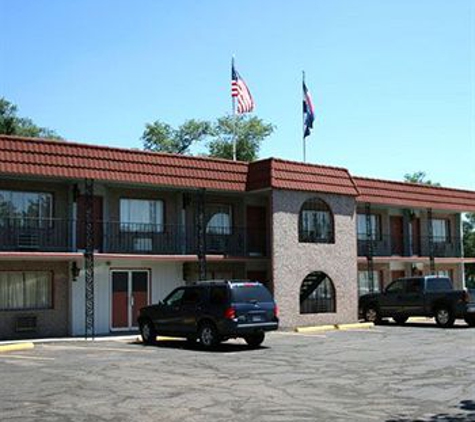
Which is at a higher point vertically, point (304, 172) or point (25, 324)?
point (304, 172)

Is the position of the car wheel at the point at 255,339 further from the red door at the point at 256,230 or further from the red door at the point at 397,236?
the red door at the point at 397,236

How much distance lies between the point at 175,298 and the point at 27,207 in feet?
21.4

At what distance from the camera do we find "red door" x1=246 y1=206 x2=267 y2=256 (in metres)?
29.6

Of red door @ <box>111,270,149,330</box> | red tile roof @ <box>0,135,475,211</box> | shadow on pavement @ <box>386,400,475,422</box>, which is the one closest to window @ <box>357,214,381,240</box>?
red tile roof @ <box>0,135,475,211</box>

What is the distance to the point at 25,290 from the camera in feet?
78.2

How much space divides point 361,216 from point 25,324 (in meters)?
17.7

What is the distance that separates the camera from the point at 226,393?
1177 cm

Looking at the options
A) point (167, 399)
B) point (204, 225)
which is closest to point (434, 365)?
point (167, 399)

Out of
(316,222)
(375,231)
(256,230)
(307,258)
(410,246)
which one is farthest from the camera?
(410,246)

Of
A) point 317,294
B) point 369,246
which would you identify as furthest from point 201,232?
point 369,246

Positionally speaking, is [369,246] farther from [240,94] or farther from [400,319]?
[240,94]

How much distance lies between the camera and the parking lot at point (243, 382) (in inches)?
399

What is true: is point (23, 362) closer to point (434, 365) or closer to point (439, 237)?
point (434, 365)

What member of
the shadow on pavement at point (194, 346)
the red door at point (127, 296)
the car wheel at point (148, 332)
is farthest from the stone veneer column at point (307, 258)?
the car wheel at point (148, 332)
